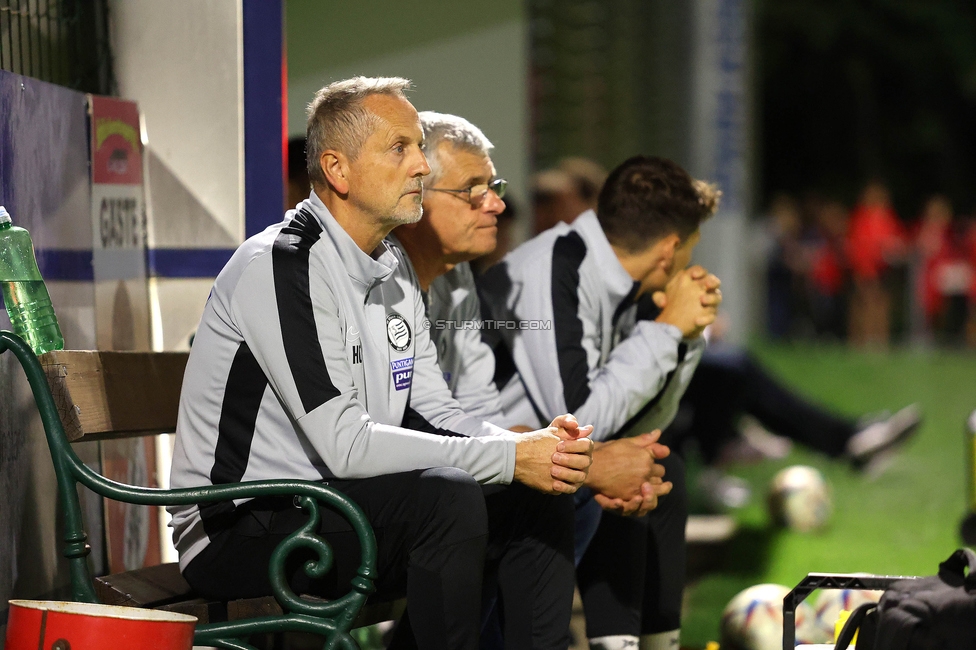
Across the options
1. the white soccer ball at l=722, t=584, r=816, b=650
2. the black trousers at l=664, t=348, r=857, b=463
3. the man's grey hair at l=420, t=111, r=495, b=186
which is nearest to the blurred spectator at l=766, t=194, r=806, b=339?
the black trousers at l=664, t=348, r=857, b=463

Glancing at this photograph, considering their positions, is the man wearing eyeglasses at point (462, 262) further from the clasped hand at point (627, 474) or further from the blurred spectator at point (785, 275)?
the blurred spectator at point (785, 275)

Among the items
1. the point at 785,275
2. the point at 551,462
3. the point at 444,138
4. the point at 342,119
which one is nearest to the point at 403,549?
the point at 551,462

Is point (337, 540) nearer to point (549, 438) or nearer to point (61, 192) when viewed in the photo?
point (549, 438)

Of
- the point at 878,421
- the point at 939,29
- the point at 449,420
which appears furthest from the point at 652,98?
the point at 939,29

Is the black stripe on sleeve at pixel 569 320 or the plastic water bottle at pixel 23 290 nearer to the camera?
the plastic water bottle at pixel 23 290

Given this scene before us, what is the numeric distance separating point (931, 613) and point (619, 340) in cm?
140

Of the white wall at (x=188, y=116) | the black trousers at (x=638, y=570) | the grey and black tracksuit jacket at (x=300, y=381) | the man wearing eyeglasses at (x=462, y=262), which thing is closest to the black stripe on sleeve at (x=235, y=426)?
the grey and black tracksuit jacket at (x=300, y=381)

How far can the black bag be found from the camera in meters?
2.72

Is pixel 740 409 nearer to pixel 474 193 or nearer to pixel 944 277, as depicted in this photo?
pixel 474 193

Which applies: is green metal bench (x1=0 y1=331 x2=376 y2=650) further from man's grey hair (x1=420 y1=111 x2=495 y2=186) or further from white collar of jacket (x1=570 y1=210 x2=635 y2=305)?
white collar of jacket (x1=570 y1=210 x2=635 y2=305)

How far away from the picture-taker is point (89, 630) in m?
2.38

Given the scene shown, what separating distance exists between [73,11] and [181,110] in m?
0.44

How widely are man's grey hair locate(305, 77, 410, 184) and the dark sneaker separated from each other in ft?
17.7

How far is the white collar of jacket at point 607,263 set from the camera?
3.69m
